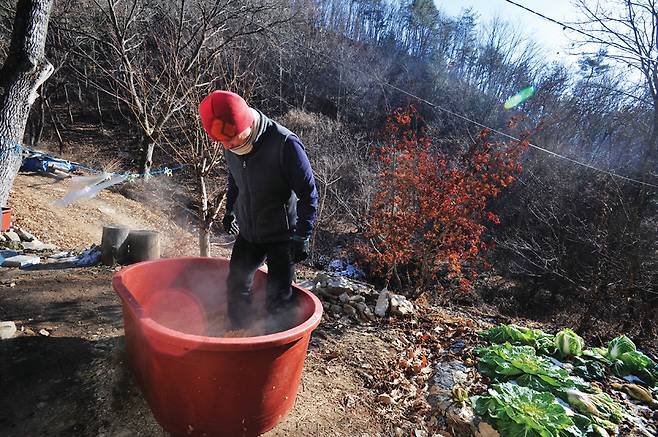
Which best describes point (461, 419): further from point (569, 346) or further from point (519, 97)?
point (519, 97)

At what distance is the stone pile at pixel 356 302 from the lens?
395cm

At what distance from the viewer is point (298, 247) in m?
2.14

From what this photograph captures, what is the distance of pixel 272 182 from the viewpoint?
2172 mm

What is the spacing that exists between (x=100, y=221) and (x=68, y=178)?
3.78 m

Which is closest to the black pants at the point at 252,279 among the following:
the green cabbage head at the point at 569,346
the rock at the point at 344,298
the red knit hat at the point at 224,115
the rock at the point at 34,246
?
the red knit hat at the point at 224,115

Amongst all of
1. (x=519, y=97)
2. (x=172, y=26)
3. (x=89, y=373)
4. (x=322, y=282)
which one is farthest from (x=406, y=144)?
(x=519, y=97)

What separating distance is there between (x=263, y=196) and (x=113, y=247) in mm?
3361

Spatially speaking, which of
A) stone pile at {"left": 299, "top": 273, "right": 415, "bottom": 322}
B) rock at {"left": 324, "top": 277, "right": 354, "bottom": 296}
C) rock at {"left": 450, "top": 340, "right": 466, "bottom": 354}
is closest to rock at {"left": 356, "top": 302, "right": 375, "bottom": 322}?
stone pile at {"left": 299, "top": 273, "right": 415, "bottom": 322}

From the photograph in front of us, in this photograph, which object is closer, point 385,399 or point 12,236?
point 385,399

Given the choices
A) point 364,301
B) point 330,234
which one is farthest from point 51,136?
point 364,301

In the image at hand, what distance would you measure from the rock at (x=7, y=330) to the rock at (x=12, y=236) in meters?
4.75

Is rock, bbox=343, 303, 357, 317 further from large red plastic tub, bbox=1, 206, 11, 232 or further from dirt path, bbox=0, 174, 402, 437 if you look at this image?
large red plastic tub, bbox=1, 206, 11, 232

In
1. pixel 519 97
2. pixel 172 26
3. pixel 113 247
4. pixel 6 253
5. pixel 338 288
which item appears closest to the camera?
pixel 338 288

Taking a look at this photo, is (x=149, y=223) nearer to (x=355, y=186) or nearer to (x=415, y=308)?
(x=355, y=186)
